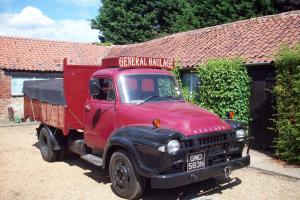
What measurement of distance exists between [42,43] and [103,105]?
57.8 feet

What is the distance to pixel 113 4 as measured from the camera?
1358 inches

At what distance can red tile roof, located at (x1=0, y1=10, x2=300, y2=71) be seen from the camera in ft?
41.3

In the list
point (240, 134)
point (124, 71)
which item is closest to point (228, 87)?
point (240, 134)

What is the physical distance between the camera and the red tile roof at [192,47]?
12602 millimetres

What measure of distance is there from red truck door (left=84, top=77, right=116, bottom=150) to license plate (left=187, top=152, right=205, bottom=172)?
1.89 metres

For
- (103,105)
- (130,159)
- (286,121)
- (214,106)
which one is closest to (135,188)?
(130,159)

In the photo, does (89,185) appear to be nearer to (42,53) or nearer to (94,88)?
(94,88)

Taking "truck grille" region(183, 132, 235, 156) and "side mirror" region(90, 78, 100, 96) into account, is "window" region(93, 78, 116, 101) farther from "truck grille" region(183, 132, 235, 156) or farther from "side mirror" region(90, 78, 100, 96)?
"truck grille" region(183, 132, 235, 156)

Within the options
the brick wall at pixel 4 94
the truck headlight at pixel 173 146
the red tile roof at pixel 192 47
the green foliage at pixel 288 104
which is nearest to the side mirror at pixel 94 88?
the truck headlight at pixel 173 146

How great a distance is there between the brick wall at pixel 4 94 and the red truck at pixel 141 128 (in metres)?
11.8

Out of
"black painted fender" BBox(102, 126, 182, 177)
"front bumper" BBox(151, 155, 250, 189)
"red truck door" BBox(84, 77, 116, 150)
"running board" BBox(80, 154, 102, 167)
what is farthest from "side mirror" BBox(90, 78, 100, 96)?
"front bumper" BBox(151, 155, 250, 189)

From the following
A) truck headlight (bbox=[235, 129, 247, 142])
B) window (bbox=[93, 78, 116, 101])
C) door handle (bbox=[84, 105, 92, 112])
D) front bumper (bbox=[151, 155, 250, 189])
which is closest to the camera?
front bumper (bbox=[151, 155, 250, 189])

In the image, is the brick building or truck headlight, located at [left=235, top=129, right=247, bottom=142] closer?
truck headlight, located at [left=235, top=129, right=247, bottom=142]

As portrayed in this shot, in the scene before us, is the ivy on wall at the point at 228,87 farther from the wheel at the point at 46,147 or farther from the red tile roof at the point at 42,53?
the red tile roof at the point at 42,53
